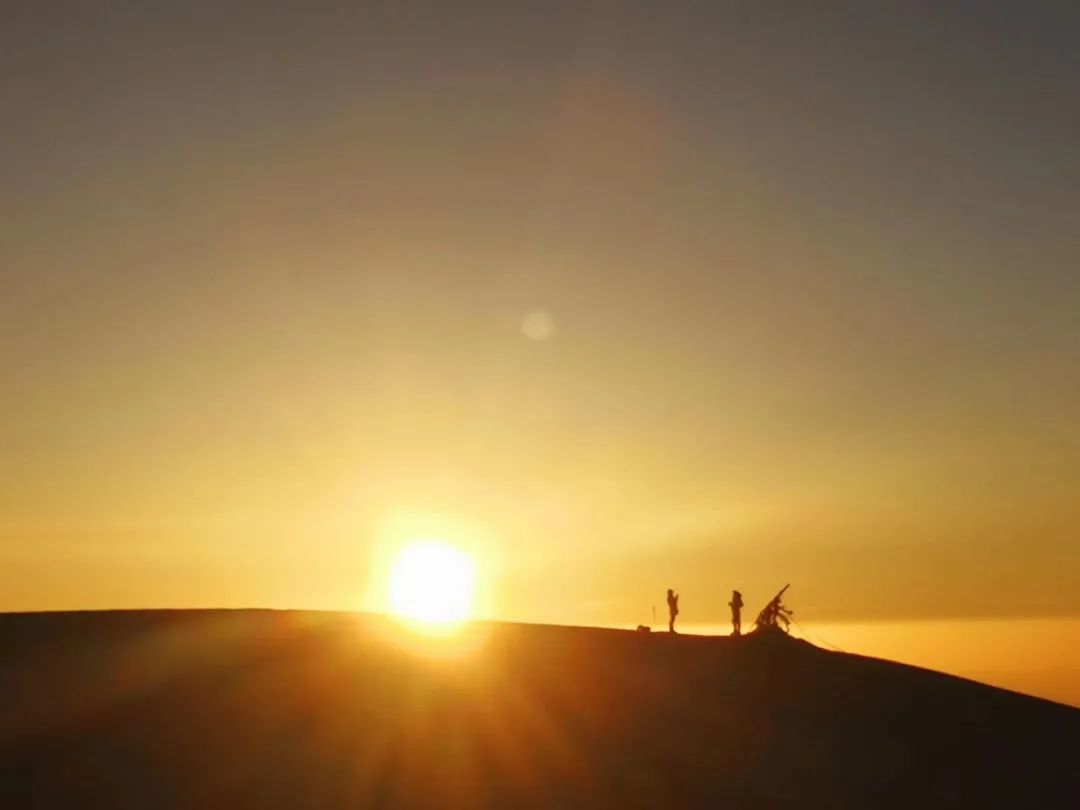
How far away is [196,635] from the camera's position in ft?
108

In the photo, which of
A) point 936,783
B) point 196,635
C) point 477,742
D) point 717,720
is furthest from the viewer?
point 196,635

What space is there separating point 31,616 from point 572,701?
14.0 metres

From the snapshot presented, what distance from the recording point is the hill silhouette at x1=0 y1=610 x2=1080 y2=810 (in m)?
23.9

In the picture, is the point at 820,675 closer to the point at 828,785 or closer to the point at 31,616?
the point at 828,785

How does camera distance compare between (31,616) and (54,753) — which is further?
(31,616)

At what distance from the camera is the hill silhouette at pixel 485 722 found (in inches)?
939

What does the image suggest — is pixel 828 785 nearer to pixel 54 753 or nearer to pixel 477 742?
pixel 477 742

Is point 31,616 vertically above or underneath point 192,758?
above

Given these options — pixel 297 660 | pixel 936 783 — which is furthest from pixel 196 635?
pixel 936 783

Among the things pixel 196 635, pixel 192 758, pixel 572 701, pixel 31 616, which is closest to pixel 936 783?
pixel 572 701

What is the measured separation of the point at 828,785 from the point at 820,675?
7.93 meters

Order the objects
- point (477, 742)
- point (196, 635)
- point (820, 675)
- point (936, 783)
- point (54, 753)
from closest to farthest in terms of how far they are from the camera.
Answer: point (54, 753), point (477, 742), point (936, 783), point (196, 635), point (820, 675)

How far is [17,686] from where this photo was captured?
27.1 meters

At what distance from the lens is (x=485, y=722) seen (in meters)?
27.9
